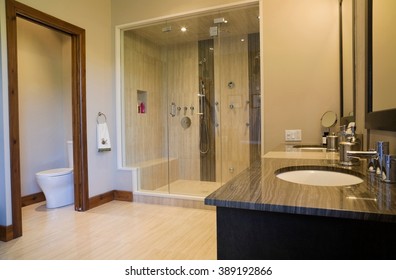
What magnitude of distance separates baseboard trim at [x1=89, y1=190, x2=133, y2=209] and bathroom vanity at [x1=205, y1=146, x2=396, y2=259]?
2927 mm

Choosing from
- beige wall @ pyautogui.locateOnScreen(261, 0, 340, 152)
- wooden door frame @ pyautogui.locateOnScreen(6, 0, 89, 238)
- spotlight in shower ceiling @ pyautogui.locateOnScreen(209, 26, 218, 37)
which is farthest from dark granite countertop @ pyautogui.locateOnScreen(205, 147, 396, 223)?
spotlight in shower ceiling @ pyautogui.locateOnScreen(209, 26, 218, 37)

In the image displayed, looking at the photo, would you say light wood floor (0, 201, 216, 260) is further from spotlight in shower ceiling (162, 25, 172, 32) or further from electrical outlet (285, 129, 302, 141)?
spotlight in shower ceiling (162, 25, 172, 32)

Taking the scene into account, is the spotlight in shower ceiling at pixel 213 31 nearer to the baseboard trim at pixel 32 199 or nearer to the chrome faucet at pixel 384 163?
the chrome faucet at pixel 384 163

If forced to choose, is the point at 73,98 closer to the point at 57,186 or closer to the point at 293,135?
the point at 57,186

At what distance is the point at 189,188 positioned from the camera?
3955 millimetres

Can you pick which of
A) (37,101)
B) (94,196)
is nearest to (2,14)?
(37,101)

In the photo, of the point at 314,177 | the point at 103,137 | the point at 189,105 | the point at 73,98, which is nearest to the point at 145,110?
the point at 189,105

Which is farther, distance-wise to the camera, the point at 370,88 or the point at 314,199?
the point at 370,88

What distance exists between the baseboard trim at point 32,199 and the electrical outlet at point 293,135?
3.33 metres

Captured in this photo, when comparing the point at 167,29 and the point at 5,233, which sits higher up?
the point at 167,29

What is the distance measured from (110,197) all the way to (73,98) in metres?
1.41

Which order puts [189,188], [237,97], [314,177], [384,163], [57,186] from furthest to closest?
[237,97] → [189,188] → [57,186] → [314,177] → [384,163]

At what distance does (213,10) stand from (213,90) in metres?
1.37

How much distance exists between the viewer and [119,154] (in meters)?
3.70
